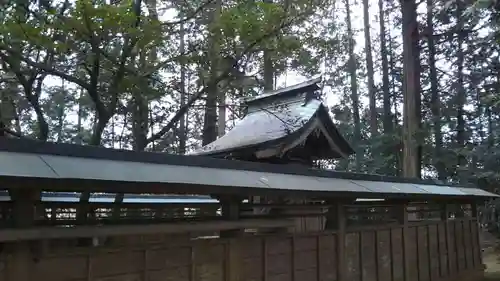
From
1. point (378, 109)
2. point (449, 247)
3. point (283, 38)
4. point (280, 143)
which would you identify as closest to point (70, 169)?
point (283, 38)


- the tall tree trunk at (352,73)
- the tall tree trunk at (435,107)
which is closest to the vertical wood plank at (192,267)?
the tall tree trunk at (435,107)

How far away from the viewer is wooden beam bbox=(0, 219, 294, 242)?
3490 millimetres

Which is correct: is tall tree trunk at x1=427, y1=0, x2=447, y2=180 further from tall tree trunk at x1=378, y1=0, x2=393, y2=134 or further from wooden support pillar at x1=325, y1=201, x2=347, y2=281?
wooden support pillar at x1=325, y1=201, x2=347, y2=281

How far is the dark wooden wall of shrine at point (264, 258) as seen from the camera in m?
4.02

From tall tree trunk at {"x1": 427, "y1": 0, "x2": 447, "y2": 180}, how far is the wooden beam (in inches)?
563

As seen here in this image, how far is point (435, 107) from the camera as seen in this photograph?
19.2 meters

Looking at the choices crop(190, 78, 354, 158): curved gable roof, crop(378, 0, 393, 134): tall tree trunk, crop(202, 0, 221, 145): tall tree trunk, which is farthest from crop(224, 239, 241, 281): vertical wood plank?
crop(378, 0, 393, 134): tall tree trunk

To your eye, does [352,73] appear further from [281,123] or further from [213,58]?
[213,58]

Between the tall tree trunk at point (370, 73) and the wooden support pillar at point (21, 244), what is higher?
the tall tree trunk at point (370, 73)

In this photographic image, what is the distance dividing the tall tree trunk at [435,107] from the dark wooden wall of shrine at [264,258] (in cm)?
847

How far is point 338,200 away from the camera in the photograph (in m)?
7.01

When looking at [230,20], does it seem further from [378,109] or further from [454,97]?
[378,109]

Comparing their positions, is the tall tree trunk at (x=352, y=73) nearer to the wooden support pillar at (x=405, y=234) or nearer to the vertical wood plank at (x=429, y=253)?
the vertical wood plank at (x=429, y=253)

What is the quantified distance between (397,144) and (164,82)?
50.3 ft
